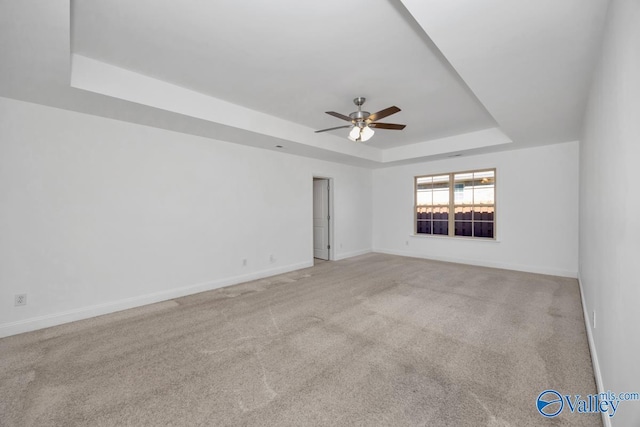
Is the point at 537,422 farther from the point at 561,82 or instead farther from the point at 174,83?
the point at 174,83

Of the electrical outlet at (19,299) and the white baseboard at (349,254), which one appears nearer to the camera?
the electrical outlet at (19,299)

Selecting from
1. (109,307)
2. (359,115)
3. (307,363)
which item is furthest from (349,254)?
(109,307)

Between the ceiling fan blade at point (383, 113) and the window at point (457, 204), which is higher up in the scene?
Answer: the ceiling fan blade at point (383, 113)

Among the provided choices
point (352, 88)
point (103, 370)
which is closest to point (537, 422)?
point (103, 370)

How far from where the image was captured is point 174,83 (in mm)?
3182

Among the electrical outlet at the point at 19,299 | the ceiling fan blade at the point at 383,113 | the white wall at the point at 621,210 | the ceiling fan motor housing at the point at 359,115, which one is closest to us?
the white wall at the point at 621,210

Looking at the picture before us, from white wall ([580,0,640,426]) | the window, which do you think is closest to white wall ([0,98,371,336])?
the window

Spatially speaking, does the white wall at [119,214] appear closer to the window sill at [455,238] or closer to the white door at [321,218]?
the white door at [321,218]

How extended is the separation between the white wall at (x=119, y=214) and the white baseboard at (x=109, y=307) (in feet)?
0.04

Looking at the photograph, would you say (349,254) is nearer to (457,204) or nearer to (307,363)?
(457,204)

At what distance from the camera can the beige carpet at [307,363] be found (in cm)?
171

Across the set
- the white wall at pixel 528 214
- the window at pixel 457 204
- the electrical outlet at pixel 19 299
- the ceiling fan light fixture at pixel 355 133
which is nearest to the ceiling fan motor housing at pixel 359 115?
the ceiling fan light fixture at pixel 355 133

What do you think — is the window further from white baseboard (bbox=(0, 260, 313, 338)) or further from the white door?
white baseboard (bbox=(0, 260, 313, 338))

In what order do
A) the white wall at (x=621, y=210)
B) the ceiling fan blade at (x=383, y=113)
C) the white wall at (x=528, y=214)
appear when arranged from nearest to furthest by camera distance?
the white wall at (x=621, y=210)
the ceiling fan blade at (x=383, y=113)
the white wall at (x=528, y=214)
